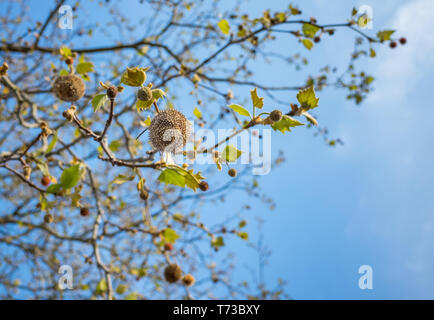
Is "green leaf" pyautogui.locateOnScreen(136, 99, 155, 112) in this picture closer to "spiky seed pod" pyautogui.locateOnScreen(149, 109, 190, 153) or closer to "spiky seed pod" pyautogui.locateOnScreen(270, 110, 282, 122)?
"spiky seed pod" pyautogui.locateOnScreen(149, 109, 190, 153)

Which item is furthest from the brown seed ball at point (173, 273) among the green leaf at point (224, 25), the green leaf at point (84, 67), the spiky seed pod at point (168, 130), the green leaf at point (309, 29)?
the green leaf at point (309, 29)

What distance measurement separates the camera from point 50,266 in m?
5.41

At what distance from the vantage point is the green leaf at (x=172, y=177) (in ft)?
4.81

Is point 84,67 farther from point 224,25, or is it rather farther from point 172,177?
point 224,25

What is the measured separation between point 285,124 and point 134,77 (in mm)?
687

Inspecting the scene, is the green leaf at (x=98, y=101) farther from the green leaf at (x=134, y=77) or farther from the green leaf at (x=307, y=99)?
the green leaf at (x=307, y=99)

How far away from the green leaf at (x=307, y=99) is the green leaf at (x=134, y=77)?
2.22 feet

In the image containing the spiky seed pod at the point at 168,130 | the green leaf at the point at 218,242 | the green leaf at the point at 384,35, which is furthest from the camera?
the green leaf at the point at 218,242

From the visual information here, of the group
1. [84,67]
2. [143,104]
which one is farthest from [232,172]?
[84,67]

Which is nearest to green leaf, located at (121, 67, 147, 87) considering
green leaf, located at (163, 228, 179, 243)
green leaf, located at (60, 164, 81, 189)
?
green leaf, located at (60, 164, 81, 189)

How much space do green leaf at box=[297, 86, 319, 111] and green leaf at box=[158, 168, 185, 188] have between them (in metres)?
0.63

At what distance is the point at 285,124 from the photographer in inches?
53.7

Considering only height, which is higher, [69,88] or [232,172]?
[69,88]
